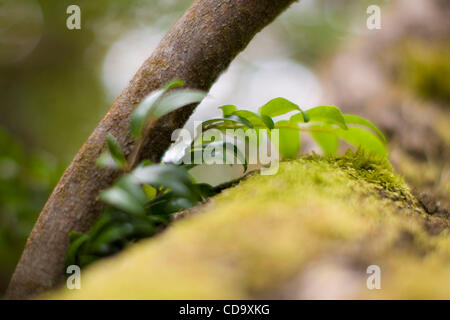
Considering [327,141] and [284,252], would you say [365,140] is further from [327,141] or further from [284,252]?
[284,252]

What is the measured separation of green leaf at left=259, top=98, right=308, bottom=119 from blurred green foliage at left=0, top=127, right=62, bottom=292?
4.84 ft

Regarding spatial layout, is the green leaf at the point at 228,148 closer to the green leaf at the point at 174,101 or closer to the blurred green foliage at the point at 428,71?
the green leaf at the point at 174,101

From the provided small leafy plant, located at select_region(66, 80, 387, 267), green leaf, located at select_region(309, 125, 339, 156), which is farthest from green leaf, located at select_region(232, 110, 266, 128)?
green leaf, located at select_region(309, 125, 339, 156)

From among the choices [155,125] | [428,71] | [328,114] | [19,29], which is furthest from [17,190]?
[19,29]

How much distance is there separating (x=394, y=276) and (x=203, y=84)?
60 cm

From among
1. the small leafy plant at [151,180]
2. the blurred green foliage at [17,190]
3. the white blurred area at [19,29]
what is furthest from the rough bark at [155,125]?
the white blurred area at [19,29]

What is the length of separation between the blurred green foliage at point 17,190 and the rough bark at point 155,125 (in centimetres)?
129

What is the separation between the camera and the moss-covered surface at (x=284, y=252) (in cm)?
52

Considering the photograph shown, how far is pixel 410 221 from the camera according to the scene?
738 mm

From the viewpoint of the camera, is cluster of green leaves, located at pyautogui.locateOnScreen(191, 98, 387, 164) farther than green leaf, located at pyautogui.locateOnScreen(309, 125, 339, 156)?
No

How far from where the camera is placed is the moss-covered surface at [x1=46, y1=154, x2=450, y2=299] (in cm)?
52

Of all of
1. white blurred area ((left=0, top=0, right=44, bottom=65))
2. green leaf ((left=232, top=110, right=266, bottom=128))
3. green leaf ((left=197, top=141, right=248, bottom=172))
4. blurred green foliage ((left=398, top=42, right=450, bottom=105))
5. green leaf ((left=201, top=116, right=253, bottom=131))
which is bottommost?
green leaf ((left=197, top=141, right=248, bottom=172))

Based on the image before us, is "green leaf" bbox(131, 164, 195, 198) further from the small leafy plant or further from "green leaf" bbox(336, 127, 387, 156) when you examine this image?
"green leaf" bbox(336, 127, 387, 156)
